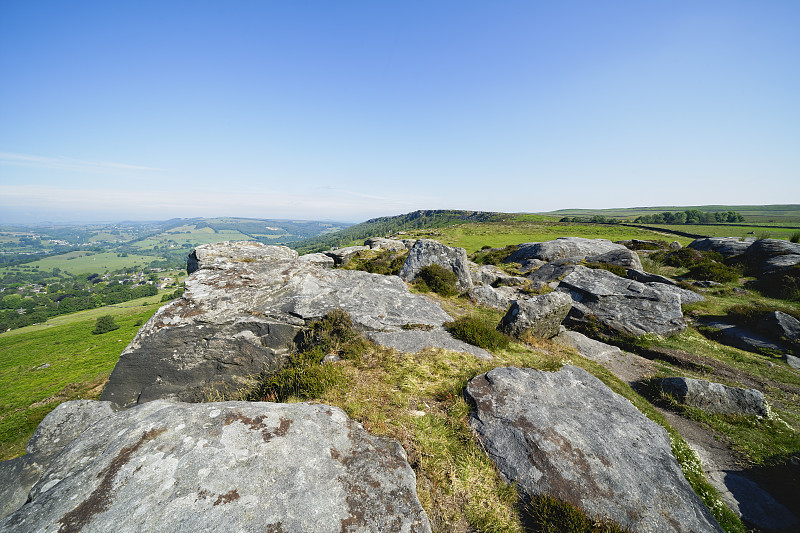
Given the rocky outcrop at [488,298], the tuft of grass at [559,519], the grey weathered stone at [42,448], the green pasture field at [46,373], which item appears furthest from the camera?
the green pasture field at [46,373]

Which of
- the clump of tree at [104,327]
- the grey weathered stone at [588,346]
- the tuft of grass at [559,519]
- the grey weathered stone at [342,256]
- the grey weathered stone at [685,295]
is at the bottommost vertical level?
the clump of tree at [104,327]

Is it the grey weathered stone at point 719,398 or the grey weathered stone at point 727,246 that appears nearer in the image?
the grey weathered stone at point 719,398

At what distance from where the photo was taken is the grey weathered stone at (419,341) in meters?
8.96

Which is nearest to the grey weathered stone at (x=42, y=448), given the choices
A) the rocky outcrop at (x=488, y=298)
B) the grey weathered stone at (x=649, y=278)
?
the rocky outcrop at (x=488, y=298)

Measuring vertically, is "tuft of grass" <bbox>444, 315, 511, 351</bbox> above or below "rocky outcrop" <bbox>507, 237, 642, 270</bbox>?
below

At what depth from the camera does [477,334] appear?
9961mm

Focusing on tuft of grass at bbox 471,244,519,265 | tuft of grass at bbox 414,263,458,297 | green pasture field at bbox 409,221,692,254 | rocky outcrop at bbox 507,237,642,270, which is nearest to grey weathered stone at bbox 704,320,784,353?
tuft of grass at bbox 414,263,458,297

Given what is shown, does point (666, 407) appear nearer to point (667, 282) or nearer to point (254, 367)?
point (254, 367)

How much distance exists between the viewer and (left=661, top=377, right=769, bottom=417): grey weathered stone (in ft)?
27.0

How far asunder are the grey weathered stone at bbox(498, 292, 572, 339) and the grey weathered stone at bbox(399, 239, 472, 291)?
5985 millimetres

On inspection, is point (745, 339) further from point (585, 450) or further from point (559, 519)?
point (559, 519)

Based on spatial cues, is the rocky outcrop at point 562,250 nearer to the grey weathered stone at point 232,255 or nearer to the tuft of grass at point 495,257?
the tuft of grass at point 495,257

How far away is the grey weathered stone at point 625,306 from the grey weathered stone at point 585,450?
9.23 metres

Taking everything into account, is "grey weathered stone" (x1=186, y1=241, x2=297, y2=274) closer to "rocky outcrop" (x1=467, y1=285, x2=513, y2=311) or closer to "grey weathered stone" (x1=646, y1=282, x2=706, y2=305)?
"rocky outcrop" (x1=467, y1=285, x2=513, y2=311)
